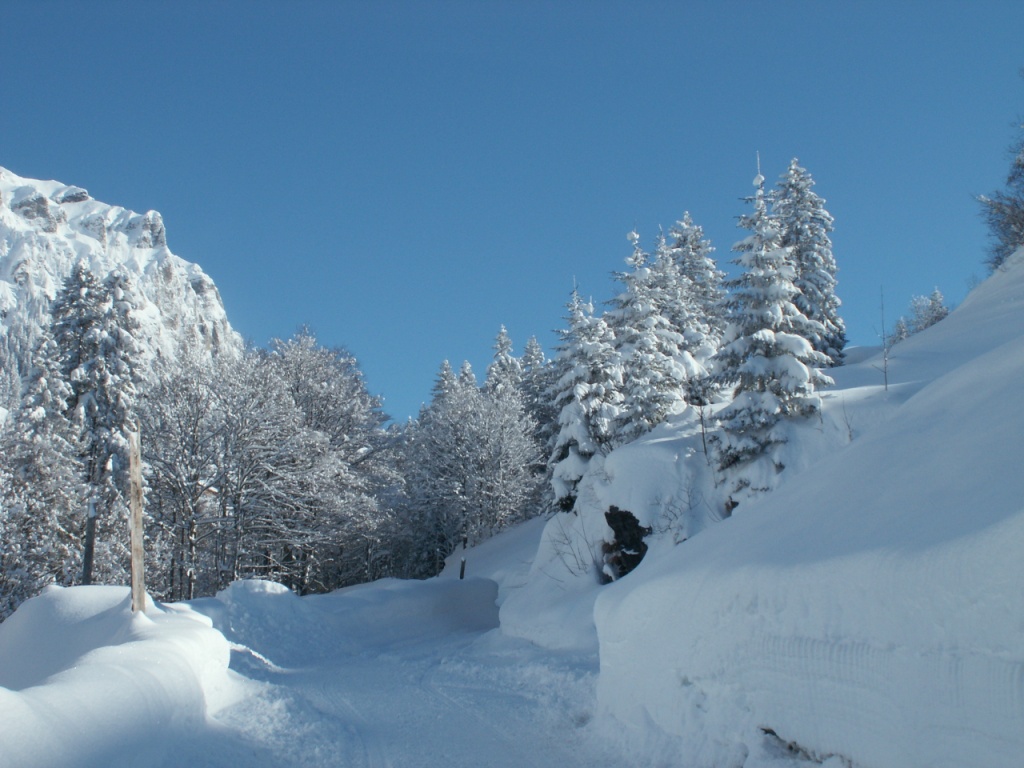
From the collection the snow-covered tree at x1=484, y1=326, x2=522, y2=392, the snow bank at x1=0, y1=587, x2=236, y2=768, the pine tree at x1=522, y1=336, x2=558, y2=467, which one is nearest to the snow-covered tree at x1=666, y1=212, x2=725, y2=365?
the pine tree at x1=522, y1=336, x2=558, y2=467

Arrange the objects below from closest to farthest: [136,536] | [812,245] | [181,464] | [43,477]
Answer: [136,536], [43,477], [181,464], [812,245]

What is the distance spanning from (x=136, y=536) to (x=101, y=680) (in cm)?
542

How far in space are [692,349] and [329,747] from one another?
28.5 m

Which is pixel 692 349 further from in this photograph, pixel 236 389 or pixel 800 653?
pixel 800 653

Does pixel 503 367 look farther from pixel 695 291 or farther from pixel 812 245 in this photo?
pixel 812 245

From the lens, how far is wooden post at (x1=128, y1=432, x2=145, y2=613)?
10.7 metres

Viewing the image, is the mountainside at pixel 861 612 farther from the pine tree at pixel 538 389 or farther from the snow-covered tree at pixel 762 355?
the pine tree at pixel 538 389

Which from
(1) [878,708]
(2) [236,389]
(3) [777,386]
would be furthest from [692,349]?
(1) [878,708]

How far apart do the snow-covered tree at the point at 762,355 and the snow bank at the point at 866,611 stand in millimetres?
9147

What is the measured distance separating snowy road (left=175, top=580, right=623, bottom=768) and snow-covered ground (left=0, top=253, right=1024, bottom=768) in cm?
7

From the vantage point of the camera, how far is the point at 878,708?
448 cm

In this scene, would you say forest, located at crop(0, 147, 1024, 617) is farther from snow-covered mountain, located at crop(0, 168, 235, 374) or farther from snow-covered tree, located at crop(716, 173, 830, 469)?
snow-covered mountain, located at crop(0, 168, 235, 374)

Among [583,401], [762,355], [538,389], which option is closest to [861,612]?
[762,355]

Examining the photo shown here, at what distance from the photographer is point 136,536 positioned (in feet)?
36.2
